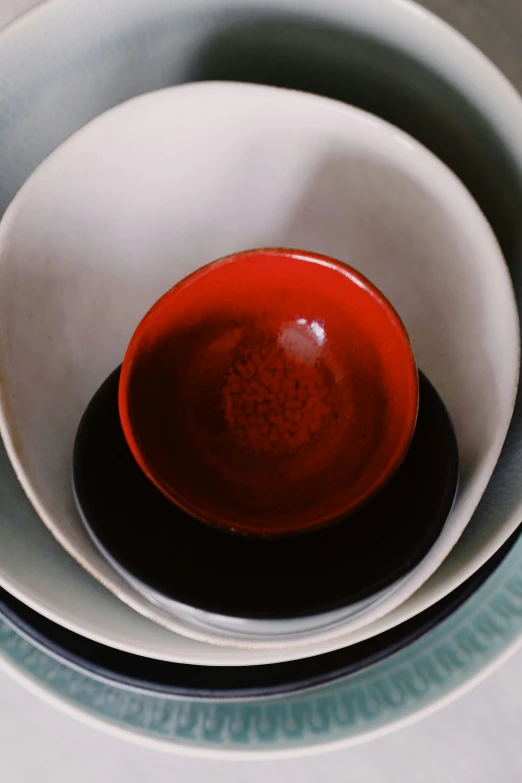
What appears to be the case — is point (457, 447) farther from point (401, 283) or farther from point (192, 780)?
point (192, 780)

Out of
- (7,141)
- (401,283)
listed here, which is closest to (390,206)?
(401,283)

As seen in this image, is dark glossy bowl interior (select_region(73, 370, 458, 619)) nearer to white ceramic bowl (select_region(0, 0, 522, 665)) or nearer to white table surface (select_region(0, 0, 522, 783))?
white ceramic bowl (select_region(0, 0, 522, 665))

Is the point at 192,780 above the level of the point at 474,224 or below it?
below

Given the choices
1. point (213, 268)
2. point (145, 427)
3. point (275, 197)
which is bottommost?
point (145, 427)

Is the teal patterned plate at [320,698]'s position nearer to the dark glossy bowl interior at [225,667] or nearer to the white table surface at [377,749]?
the dark glossy bowl interior at [225,667]

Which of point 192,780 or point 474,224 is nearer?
point 474,224

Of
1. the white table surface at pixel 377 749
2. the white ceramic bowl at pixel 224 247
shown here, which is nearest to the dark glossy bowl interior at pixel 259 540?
the white ceramic bowl at pixel 224 247
